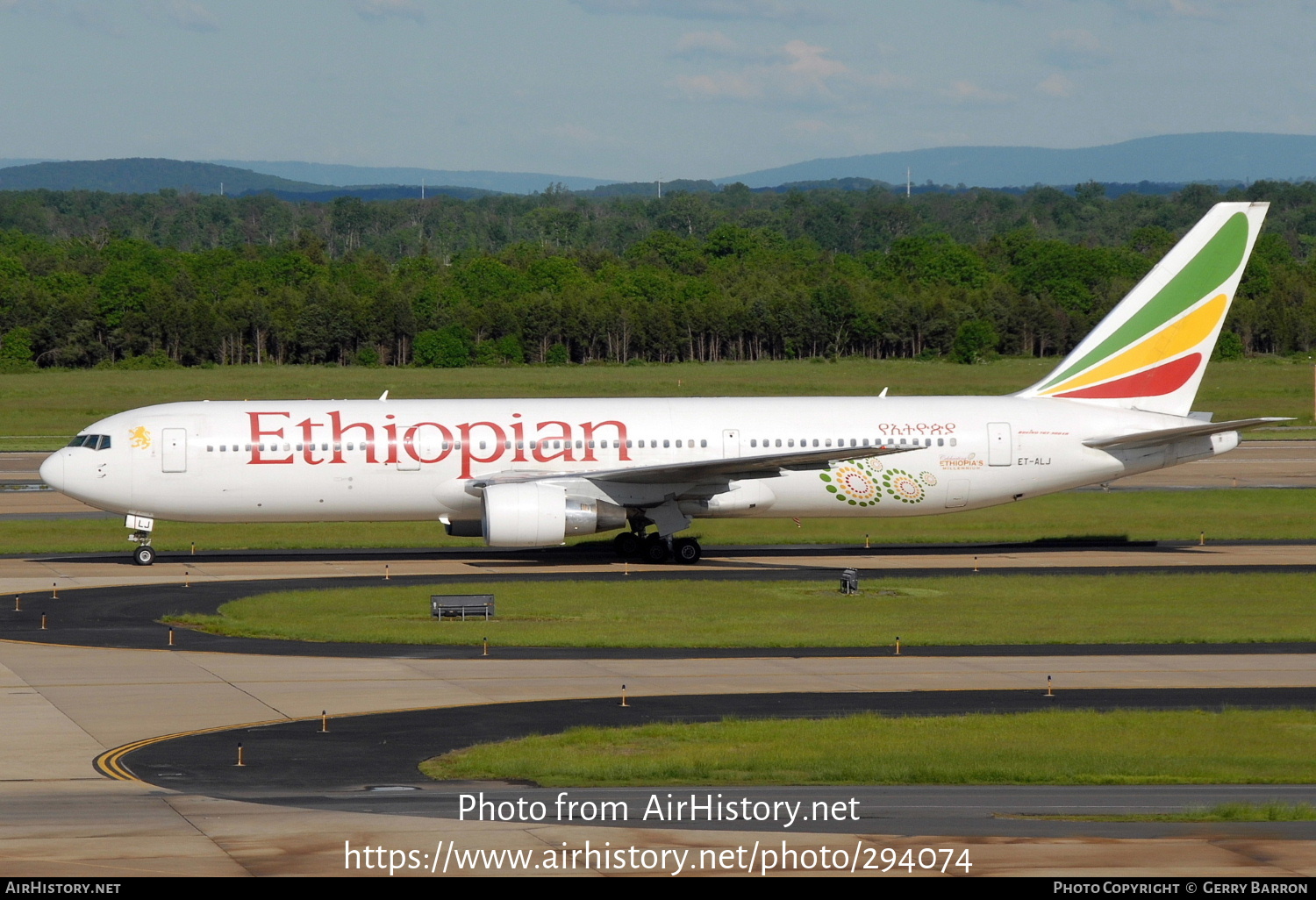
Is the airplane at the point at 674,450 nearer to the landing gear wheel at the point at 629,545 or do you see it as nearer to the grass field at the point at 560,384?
the landing gear wheel at the point at 629,545

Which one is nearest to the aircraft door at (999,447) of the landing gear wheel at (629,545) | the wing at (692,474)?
the wing at (692,474)

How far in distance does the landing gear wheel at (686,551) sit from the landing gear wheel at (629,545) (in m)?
1.09

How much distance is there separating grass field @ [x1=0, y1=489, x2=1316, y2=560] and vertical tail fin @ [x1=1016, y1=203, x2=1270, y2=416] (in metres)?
5.32

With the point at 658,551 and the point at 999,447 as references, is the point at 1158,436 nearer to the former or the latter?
the point at 999,447

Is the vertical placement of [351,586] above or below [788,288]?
below

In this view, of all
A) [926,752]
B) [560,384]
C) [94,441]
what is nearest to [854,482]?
[94,441]

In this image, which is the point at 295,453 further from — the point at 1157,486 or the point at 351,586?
the point at 1157,486

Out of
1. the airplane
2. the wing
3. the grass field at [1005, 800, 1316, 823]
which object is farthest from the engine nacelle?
the grass field at [1005, 800, 1316, 823]

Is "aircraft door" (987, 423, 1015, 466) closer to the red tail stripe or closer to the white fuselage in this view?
the white fuselage

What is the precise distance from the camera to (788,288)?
160125 mm

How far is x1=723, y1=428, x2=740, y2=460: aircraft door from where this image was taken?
46625 mm

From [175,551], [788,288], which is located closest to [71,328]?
[788,288]

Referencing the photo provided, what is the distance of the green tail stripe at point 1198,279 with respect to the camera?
159 ft
